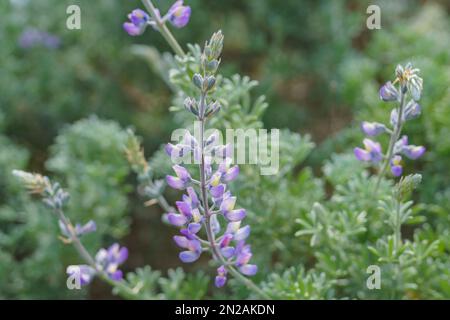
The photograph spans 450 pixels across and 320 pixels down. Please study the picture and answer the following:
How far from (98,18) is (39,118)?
0.68 meters

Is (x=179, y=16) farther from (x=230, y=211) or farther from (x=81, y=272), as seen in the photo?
(x=81, y=272)

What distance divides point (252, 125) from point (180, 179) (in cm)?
60

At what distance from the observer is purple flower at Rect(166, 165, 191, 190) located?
1.58 metres

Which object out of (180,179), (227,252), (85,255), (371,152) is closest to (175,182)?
(180,179)

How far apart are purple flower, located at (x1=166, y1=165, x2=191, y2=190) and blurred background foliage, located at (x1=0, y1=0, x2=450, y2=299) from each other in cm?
53

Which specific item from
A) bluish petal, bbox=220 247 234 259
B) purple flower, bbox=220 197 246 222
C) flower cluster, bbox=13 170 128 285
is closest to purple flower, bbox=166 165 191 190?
purple flower, bbox=220 197 246 222

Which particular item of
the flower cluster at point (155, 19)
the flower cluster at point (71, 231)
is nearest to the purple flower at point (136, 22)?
the flower cluster at point (155, 19)

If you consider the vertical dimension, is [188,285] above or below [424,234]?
below

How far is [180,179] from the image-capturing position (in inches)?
62.9

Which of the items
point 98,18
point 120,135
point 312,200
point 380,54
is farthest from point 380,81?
point 98,18

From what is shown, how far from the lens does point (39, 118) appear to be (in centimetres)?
354

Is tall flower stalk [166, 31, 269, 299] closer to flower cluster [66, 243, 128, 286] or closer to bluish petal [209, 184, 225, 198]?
bluish petal [209, 184, 225, 198]
